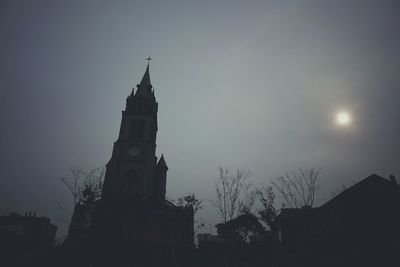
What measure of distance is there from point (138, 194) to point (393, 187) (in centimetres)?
3089

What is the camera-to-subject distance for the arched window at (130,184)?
34.8 m

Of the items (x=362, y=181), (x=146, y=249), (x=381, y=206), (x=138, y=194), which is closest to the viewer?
(x=146, y=249)

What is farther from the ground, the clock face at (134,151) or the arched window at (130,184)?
the clock face at (134,151)

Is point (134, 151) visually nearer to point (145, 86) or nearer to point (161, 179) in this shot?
point (161, 179)

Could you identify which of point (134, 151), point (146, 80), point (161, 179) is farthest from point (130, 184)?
point (146, 80)

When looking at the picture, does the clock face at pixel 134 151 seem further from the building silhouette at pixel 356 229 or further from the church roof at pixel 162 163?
the building silhouette at pixel 356 229

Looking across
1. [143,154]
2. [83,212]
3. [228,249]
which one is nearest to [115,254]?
[83,212]

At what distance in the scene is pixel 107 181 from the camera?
35344 mm

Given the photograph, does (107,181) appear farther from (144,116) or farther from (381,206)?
(381,206)

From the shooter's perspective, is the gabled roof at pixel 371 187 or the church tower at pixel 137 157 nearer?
the gabled roof at pixel 371 187

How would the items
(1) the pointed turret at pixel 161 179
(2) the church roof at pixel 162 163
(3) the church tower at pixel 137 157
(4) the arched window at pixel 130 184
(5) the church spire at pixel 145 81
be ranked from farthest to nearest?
(5) the church spire at pixel 145 81 < (2) the church roof at pixel 162 163 < (1) the pointed turret at pixel 161 179 < (3) the church tower at pixel 137 157 < (4) the arched window at pixel 130 184

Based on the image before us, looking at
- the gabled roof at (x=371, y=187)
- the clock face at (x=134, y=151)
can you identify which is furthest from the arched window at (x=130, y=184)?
the gabled roof at (x=371, y=187)

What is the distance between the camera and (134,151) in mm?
38312

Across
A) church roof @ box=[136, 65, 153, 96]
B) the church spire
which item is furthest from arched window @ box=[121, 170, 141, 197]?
the church spire
